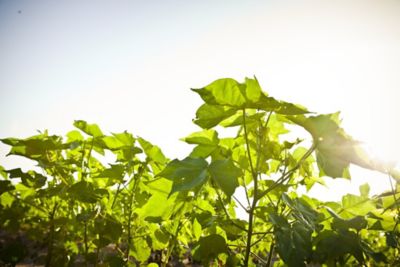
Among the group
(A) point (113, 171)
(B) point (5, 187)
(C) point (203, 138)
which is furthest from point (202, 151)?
(B) point (5, 187)

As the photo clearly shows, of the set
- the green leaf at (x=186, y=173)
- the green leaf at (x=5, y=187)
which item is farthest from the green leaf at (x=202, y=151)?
the green leaf at (x=5, y=187)

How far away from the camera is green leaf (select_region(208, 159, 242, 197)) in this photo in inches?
46.6

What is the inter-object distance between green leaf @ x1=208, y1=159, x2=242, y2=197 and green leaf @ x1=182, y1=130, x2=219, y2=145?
0.49 meters

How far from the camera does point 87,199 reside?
6.25ft

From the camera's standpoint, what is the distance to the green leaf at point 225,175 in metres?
1.18

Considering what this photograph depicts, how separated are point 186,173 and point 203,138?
1.78ft

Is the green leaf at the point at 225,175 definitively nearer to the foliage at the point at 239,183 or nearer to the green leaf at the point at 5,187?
the foliage at the point at 239,183

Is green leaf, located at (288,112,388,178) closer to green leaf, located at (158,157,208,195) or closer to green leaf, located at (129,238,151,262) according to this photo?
green leaf, located at (158,157,208,195)

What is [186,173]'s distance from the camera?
1.25 m

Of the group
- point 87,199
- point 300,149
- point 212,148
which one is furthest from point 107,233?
point 300,149

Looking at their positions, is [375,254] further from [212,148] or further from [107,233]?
[107,233]

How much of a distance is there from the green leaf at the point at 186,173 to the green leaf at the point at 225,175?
0.15ft

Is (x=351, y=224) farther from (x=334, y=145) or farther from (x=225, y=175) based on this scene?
(x=225, y=175)

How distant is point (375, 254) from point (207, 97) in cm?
114
